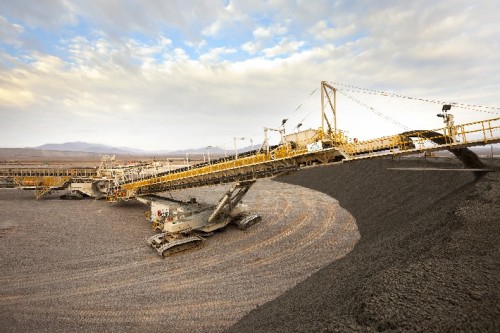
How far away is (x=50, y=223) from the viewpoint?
19.5m

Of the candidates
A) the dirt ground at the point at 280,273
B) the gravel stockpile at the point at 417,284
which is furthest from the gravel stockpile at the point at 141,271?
the gravel stockpile at the point at 417,284

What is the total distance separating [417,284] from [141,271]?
10762 mm

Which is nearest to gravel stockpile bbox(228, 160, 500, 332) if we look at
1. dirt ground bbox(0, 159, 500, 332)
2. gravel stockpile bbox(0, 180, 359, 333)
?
dirt ground bbox(0, 159, 500, 332)

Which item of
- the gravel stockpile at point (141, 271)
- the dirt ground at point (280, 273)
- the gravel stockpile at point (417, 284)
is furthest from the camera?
the gravel stockpile at point (141, 271)

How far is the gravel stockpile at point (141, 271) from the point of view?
28.3 feet

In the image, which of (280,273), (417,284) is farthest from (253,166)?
(417,284)

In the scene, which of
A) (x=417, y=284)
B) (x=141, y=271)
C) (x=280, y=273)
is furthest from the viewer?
(x=141, y=271)

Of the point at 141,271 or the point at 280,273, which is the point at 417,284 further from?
the point at 141,271

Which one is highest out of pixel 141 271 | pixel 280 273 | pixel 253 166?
pixel 253 166

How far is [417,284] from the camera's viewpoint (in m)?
6.62

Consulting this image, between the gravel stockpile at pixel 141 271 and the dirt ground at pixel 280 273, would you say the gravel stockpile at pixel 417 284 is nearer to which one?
the dirt ground at pixel 280 273

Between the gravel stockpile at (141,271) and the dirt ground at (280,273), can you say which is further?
the gravel stockpile at (141,271)

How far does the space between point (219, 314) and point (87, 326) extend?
4114mm

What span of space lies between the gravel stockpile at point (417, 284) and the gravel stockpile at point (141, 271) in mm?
1453
